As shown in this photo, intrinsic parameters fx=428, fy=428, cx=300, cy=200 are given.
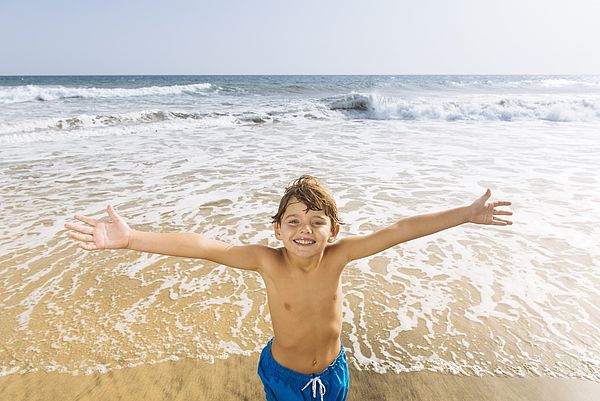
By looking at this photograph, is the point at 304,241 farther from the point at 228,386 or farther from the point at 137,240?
the point at 228,386

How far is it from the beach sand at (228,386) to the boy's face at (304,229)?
1084 millimetres

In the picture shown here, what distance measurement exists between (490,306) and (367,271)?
1131mm

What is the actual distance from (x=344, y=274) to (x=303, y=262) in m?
2.08

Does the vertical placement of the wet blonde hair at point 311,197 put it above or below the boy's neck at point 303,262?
above

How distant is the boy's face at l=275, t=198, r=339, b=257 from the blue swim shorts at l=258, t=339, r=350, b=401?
60 centimetres

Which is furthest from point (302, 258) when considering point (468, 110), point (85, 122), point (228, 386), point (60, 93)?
point (60, 93)

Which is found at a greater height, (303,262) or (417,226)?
(417,226)

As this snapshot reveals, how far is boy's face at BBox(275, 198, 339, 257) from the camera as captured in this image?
2021 millimetres

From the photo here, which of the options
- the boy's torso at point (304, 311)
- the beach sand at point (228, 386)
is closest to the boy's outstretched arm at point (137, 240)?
the boy's torso at point (304, 311)

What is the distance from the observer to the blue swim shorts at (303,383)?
2.06m

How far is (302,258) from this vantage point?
2100 mm

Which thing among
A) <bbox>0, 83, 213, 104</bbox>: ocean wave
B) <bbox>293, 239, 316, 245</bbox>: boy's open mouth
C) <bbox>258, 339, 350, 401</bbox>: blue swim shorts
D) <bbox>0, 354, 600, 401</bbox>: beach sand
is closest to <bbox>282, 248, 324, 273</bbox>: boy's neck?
<bbox>293, 239, 316, 245</bbox>: boy's open mouth

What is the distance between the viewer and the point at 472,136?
13953 millimetres

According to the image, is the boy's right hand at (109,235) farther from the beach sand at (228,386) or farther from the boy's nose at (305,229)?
the beach sand at (228,386)
